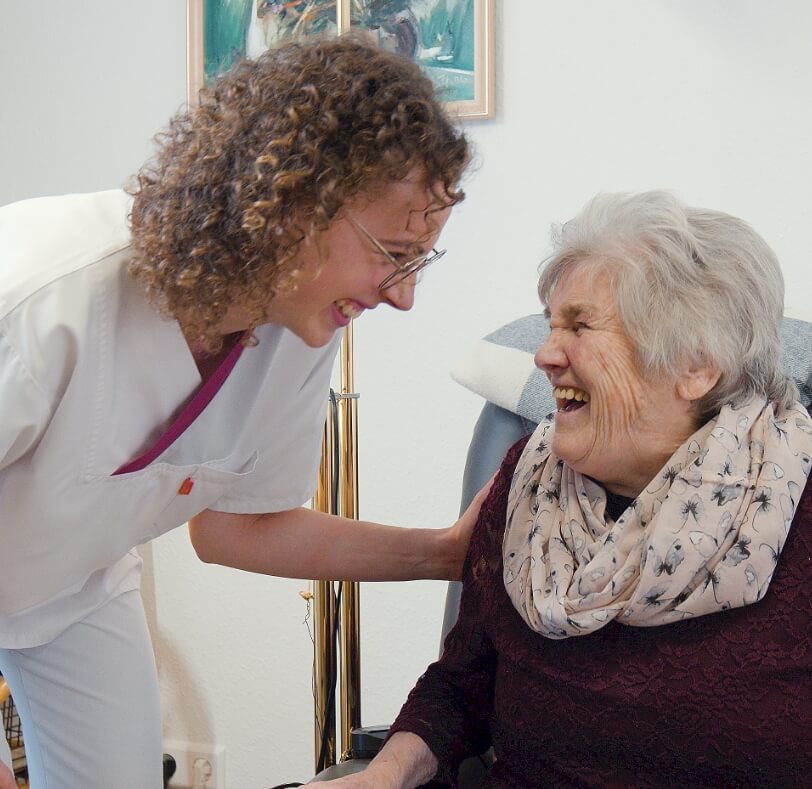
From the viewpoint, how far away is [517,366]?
1576 millimetres


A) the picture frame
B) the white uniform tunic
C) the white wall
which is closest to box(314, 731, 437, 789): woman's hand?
the white uniform tunic

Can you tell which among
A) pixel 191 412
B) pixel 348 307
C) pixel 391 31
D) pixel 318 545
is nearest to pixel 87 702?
pixel 318 545

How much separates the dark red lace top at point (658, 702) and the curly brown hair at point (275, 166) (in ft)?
1.85

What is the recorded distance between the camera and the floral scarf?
1124 millimetres

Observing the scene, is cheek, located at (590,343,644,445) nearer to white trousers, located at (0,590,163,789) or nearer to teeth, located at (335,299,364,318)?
teeth, located at (335,299,364,318)

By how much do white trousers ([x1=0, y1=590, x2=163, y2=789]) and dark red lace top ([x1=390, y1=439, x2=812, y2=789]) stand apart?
46 cm

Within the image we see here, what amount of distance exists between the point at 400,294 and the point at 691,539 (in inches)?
17.2

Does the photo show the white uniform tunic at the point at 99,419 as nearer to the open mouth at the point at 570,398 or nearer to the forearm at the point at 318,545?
the forearm at the point at 318,545

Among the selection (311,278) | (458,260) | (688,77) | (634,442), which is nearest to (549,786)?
(634,442)

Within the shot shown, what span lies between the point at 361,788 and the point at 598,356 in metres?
0.61

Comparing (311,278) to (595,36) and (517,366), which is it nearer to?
(517,366)

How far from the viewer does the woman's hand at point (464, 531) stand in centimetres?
150

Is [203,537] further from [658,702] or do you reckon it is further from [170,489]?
[658,702]

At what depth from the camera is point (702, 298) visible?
119 centimetres
